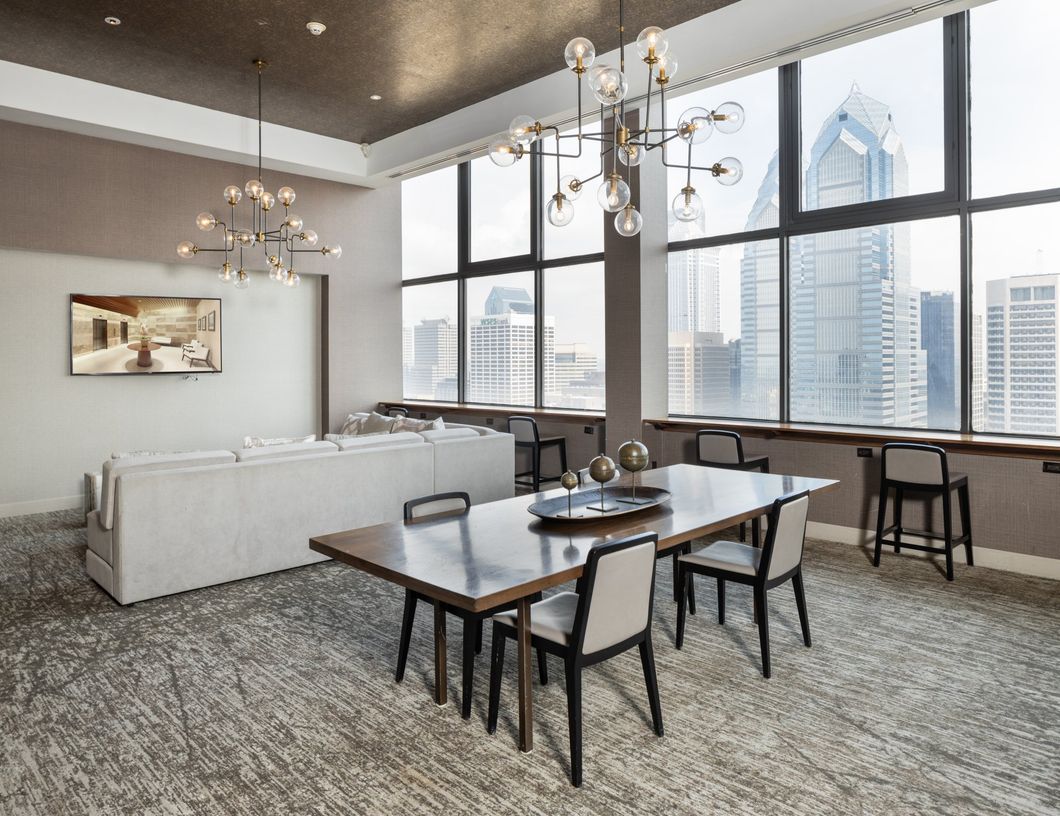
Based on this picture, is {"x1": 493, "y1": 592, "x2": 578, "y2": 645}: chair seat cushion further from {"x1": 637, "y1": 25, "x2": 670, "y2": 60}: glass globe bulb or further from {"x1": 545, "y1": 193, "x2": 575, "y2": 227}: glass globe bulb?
{"x1": 637, "y1": 25, "x2": 670, "y2": 60}: glass globe bulb

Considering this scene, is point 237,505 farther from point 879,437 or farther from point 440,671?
point 879,437

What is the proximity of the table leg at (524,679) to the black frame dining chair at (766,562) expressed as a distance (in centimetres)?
103

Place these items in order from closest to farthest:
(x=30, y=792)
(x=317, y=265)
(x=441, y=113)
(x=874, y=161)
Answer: (x=30, y=792), (x=874, y=161), (x=441, y=113), (x=317, y=265)

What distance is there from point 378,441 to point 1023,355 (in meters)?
4.39

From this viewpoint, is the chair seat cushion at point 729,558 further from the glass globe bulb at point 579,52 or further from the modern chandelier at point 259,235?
the modern chandelier at point 259,235

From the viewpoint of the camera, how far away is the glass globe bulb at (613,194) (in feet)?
10.4

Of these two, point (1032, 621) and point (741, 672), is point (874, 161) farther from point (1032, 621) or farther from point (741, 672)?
point (741, 672)

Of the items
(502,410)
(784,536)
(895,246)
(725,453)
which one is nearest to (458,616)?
(784,536)

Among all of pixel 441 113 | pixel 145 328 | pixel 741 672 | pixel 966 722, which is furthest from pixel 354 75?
pixel 966 722

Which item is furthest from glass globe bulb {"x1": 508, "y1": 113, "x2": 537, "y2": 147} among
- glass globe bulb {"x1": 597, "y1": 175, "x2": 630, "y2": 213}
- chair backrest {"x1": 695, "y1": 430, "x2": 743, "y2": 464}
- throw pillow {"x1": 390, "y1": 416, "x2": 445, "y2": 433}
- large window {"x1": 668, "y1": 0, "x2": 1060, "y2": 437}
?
large window {"x1": 668, "y1": 0, "x2": 1060, "y2": 437}

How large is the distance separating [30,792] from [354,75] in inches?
212

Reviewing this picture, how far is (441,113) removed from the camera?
6.77 m

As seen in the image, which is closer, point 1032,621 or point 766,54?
point 1032,621

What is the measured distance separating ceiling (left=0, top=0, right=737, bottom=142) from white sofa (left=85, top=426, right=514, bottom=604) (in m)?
2.90
